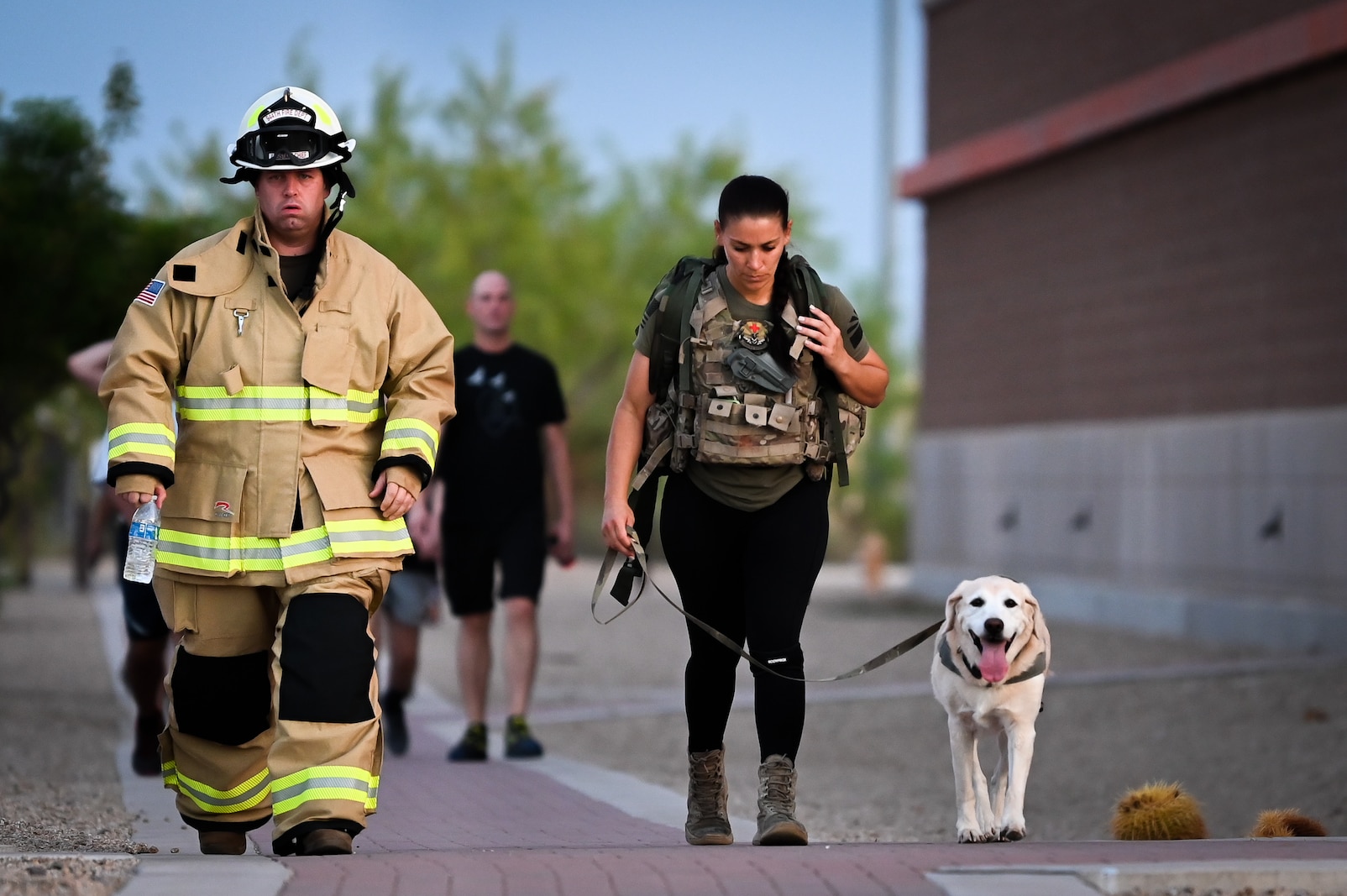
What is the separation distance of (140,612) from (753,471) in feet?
12.9

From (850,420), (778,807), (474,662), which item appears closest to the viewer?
(778,807)

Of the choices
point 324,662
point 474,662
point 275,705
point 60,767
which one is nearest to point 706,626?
point 324,662

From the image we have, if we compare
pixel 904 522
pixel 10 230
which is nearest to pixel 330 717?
pixel 10 230

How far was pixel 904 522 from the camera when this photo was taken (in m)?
49.6

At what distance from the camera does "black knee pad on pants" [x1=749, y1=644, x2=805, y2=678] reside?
6324mm

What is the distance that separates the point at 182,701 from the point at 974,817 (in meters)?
2.55

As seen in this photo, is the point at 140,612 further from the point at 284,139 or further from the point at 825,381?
the point at 825,381

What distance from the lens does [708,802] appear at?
6492 millimetres

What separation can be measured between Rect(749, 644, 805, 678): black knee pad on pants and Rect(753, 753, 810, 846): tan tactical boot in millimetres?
262

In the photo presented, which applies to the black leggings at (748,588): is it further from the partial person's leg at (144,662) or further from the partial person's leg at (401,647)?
the partial person's leg at (401,647)

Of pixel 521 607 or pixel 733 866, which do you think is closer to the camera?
pixel 733 866

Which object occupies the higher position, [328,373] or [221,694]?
[328,373]

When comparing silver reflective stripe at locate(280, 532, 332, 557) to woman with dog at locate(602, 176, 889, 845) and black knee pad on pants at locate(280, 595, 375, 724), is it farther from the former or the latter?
woman with dog at locate(602, 176, 889, 845)

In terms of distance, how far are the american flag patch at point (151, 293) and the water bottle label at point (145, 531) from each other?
69cm
